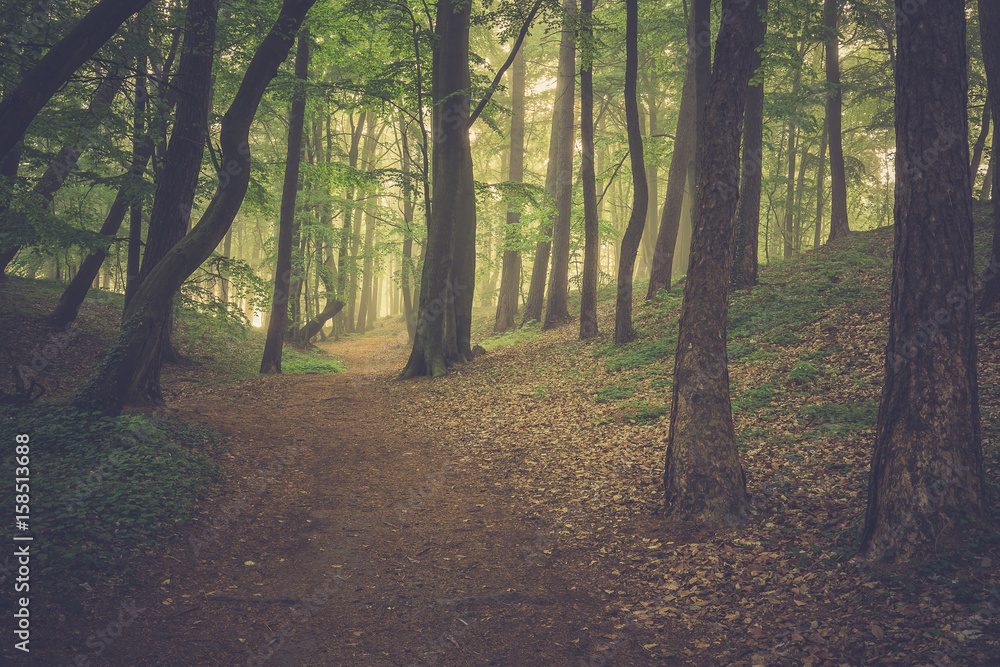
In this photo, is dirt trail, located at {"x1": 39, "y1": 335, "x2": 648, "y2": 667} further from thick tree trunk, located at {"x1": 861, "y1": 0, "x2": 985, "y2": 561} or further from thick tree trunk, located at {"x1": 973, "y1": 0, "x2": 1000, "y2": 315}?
thick tree trunk, located at {"x1": 973, "y1": 0, "x2": 1000, "y2": 315}

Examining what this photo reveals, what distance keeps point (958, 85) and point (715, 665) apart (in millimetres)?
4928

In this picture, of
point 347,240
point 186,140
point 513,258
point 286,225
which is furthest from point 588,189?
point 347,240

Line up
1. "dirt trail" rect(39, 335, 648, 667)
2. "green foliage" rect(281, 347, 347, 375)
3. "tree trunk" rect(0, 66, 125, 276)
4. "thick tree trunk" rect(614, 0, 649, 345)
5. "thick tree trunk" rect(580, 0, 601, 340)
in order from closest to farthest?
"dirt trail" rect(39, 335, 648, 667) < "tree trunk" rect(0, 66, 125, 276) < "thick tree trunk" rect(614, 0, 649, 345) < "thick tree trunk" rect(580, 0, 601, 340) < "green foliage" rect(281, 347, 347, 375)

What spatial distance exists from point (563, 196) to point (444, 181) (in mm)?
5937

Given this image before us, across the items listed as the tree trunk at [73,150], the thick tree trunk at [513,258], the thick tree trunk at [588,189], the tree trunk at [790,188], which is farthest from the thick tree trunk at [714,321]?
the tree trunk at [790,188]

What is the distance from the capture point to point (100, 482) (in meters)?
5.54

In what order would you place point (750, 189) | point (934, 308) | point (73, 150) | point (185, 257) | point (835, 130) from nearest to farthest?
point (934, 308)
point (185, 257)
point (73, 150)
point (750, 189)
point (835, 130)

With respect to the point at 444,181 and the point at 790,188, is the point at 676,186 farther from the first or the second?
the point at 790,188

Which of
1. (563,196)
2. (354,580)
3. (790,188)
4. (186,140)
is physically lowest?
(354,580)

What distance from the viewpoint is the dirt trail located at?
396 cm

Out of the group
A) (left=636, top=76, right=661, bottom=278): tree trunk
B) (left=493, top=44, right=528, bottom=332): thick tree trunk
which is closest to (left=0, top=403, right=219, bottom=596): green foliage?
(left=493, top=44, right=528, bottom=332): thick tree trunk

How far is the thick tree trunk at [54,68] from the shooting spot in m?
5.18

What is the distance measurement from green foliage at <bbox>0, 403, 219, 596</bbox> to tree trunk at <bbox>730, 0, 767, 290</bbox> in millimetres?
12884

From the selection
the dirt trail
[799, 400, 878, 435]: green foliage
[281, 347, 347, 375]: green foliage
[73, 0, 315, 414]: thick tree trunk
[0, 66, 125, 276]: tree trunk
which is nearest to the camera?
the dirt trail
